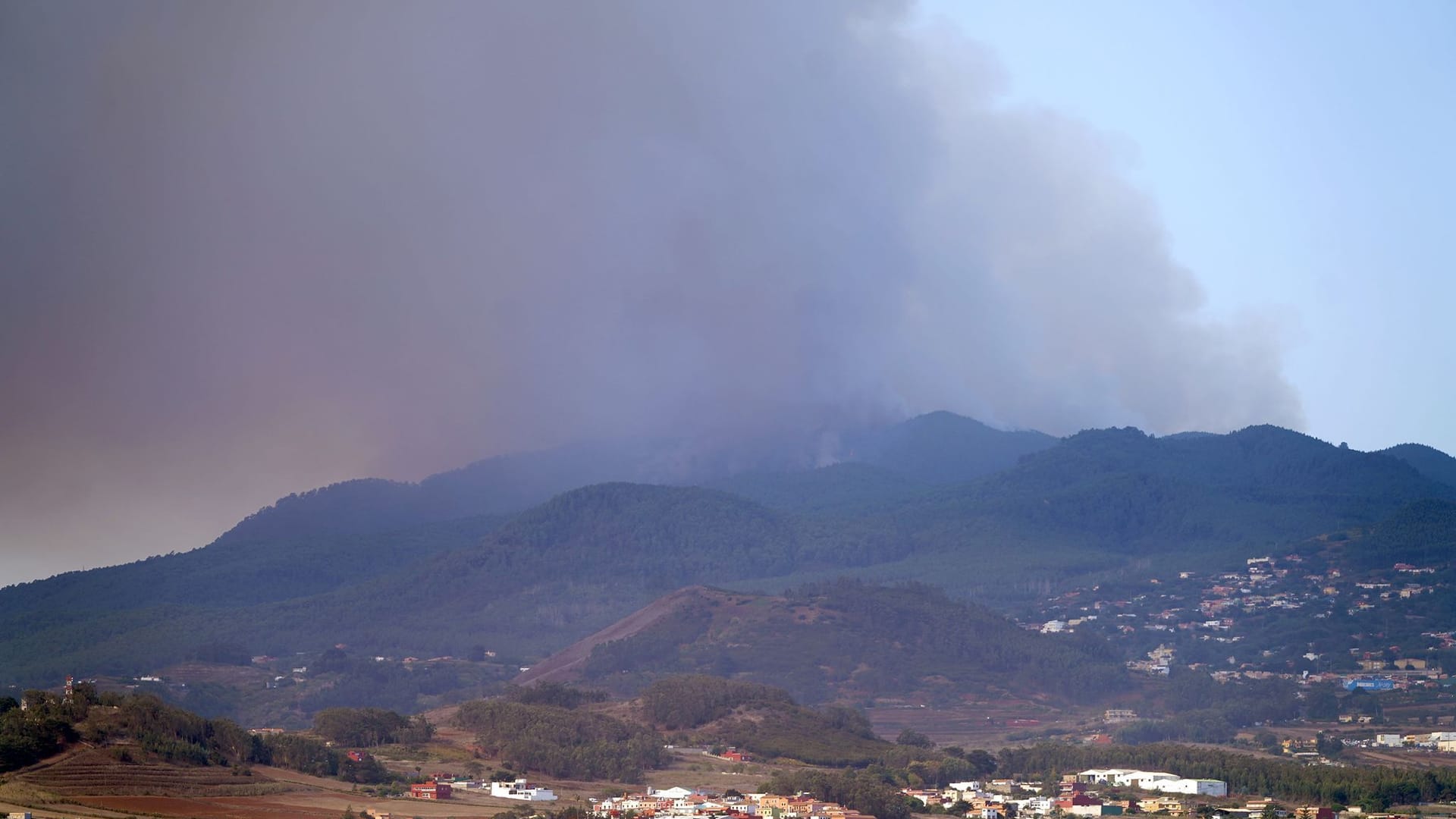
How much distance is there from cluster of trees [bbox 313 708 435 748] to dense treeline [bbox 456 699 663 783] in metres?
3.29

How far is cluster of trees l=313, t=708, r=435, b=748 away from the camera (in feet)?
317

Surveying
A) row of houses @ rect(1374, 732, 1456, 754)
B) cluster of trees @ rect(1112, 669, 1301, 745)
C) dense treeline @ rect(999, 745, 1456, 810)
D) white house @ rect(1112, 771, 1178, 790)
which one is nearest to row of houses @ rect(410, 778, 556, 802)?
dense treeline @ rect(999, 745, 1456, 810)

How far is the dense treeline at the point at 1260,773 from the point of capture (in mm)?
86062

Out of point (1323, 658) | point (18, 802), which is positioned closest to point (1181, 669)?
point (1323, 658)

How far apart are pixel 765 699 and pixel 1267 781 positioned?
33.3 meters

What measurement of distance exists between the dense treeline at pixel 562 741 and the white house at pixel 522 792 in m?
6.67

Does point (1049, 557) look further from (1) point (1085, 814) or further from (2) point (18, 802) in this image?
(2) point (18, 802)

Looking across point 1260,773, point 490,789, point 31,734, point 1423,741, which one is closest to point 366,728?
point 490,789

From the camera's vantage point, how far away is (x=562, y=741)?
97562 mm

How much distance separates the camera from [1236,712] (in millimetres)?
128125

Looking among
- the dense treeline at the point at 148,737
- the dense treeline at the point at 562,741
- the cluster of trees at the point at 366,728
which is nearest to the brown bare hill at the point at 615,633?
the dense treeline at the point at 562,741

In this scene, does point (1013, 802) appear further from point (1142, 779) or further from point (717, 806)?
point (717, 806)

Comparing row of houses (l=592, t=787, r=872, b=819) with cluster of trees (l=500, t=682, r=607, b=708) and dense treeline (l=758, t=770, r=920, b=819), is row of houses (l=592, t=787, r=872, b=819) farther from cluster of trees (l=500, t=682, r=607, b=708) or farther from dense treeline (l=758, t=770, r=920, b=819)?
cluster of trees (l=500, t=682, r=607, b=708)

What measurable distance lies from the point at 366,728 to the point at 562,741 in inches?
383
